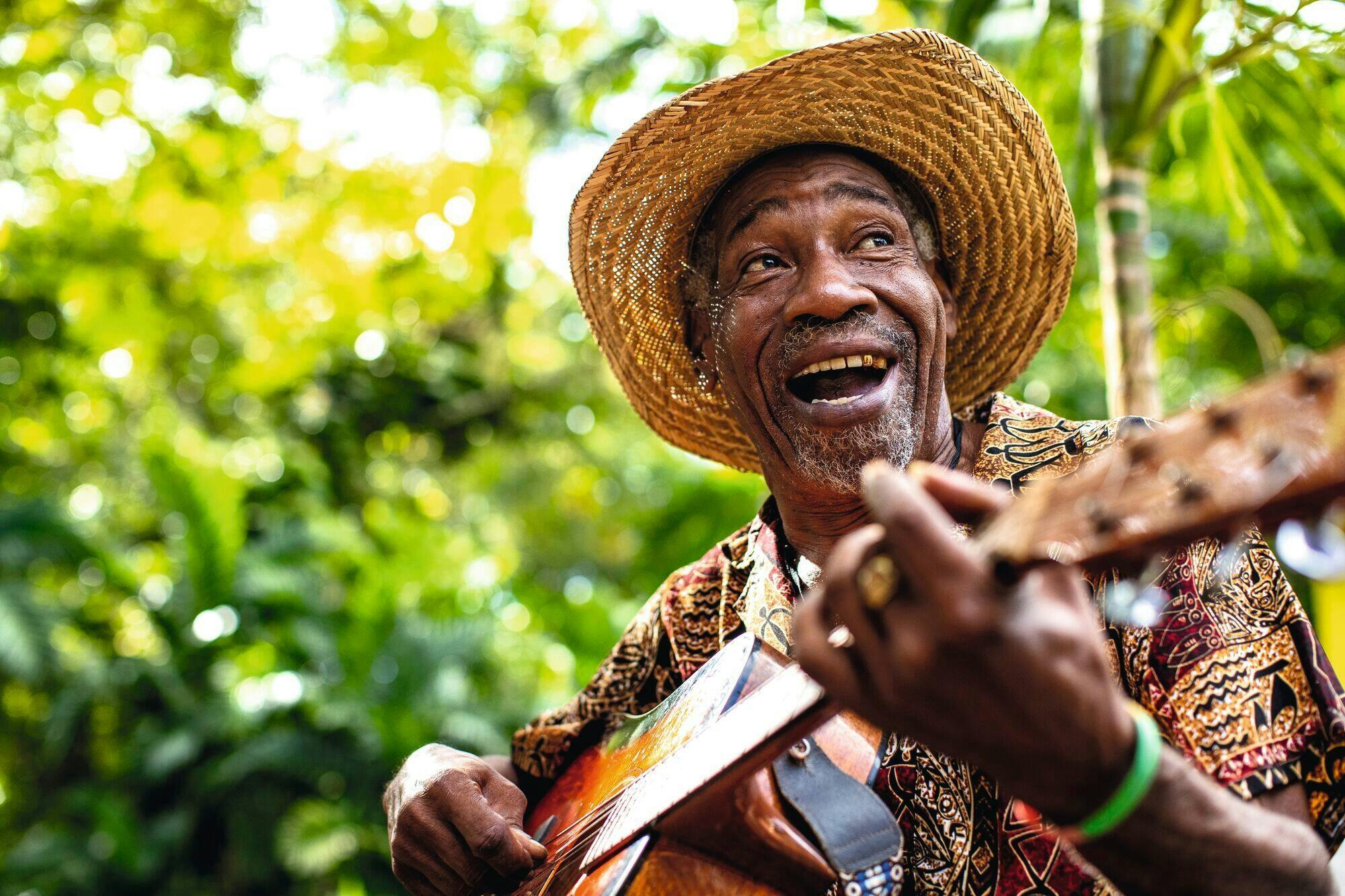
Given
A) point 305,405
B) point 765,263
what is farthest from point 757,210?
point 305,405

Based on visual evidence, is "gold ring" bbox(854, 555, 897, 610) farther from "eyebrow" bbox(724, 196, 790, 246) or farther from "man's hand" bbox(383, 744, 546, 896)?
"eyebrow" bbox(724, 196, 790, 246)

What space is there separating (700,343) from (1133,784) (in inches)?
69.7

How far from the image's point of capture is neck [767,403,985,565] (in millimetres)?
2139

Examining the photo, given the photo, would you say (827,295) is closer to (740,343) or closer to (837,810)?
(740,343)

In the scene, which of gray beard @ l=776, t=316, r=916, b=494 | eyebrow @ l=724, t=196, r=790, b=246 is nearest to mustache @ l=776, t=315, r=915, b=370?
gray beard @ l=776, t=316, r=916, b=494

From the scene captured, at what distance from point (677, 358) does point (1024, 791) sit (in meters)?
1.83

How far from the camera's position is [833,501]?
7.07 feet

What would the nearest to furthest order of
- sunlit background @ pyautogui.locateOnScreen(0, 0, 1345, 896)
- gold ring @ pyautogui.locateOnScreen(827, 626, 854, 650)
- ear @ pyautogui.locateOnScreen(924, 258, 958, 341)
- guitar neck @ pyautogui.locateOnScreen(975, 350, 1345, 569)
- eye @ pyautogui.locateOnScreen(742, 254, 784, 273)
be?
1. guitar neck @ pyautogui.locateOnScreen(975, 350, 1345, 569)
2. gold ring @ pyautogui.locateOnScreen(827, 626, 854, 650)
3. eye @ pyautogui.locateOnScreen(742, 254, 784, 273)
4. ear @ pyautogui.locateOnScreen(924, 258, 958, 341)
5. sunlit background @ pyautogui.locateOnScreen(0, 0, 1345, 896)

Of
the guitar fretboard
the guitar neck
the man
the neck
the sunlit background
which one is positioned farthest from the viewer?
the sunlit background

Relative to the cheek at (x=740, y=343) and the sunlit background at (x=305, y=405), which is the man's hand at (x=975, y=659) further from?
the sunlit background at (x=305, y=405)

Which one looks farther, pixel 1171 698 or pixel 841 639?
pixel 1171 698

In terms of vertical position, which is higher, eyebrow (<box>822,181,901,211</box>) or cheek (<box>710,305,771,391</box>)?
eyebrow (<box>822,181,901,211</box>)

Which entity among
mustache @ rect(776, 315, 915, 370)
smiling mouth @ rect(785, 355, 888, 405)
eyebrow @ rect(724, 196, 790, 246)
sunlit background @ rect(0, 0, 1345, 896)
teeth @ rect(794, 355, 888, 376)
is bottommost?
sunlit background @ rect(0, 0, 1345, 896)

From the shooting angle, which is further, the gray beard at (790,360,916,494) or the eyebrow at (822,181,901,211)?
the eyebrow at (822,181,901,211)
